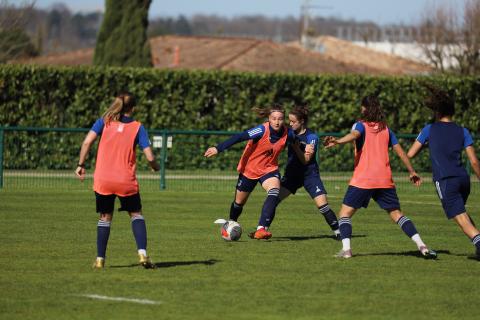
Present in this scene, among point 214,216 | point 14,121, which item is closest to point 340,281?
point 214,216

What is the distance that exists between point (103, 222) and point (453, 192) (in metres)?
3.93

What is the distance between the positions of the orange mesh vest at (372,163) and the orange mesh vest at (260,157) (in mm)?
2003

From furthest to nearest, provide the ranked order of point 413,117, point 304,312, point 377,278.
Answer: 1. point 413,117
2. point 377,278
3. point 304,312

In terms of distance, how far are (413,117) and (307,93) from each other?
3.10 m

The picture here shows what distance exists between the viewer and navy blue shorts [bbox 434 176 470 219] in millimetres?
12766

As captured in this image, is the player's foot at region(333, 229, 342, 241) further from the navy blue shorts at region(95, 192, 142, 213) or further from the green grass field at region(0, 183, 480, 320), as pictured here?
the navy blue shorts at region(95, 192, 142, 213)

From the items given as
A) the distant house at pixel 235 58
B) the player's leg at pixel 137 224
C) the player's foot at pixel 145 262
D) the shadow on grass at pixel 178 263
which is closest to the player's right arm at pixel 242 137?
the shadow on grass at pixel 178 263

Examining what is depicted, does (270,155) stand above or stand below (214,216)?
above

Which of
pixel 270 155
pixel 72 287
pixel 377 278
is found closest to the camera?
pixel 72 287

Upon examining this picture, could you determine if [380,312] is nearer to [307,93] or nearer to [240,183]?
[240,183]

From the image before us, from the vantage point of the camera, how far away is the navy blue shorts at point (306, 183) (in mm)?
15328

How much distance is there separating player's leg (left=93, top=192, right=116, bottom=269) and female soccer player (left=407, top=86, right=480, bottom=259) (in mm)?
3463

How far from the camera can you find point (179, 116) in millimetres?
31609

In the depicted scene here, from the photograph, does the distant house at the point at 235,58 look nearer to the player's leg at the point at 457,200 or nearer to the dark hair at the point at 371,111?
the dark hair at the point at 371,111
